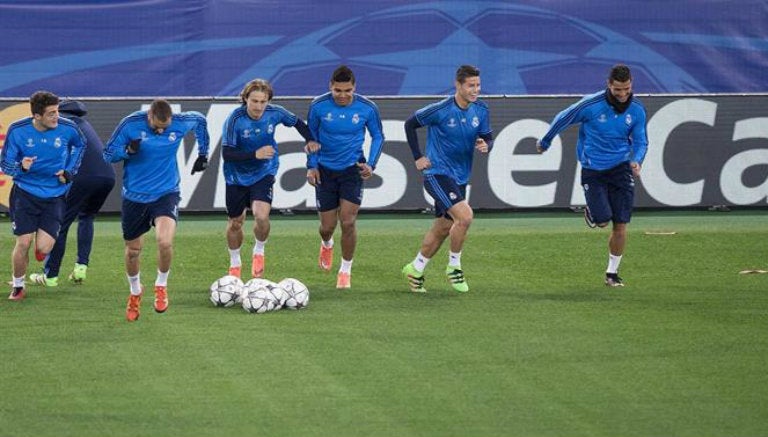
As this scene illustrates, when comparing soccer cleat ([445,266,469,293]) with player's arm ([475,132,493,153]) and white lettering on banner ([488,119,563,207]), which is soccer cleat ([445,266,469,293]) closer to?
player's arm ([475,132,493,153])

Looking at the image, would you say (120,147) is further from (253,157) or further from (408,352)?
(408,352)

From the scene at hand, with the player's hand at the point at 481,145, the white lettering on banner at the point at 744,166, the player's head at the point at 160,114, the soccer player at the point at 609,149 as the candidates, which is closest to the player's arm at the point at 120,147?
the player's head at the point at 160,114

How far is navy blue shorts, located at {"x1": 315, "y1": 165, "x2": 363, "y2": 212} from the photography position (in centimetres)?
1574

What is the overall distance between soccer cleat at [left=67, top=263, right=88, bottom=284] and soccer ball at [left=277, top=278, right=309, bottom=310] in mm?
2916

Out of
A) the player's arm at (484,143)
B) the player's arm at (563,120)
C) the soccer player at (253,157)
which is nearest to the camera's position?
the player's arm at (484,143)

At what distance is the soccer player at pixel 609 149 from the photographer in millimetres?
15867

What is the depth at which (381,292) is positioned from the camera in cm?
1536

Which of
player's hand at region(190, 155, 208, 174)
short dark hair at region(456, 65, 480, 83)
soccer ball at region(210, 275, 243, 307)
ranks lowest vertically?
soccer ball at region(210, 275, 243, 307)

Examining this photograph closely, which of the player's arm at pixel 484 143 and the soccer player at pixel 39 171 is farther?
the player's arm at pixel 484 143

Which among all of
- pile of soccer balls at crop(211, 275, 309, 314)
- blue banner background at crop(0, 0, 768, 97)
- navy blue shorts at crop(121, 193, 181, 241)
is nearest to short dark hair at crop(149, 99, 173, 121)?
navy blue shorts at crop(121, 193, 181, 241)

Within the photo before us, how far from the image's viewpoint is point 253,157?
1555 cm

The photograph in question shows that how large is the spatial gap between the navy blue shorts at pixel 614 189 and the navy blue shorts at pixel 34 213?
563cm

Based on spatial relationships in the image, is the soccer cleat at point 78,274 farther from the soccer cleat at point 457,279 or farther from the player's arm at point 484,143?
the player's arm at point 484,143

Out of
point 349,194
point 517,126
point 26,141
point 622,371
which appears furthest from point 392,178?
point 622,371
